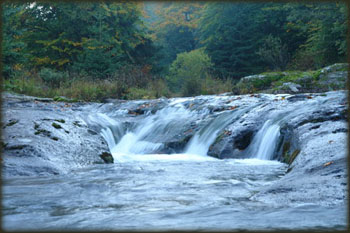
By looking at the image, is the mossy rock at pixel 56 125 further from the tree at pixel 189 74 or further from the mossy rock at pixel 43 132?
the tree at pixel 189 74

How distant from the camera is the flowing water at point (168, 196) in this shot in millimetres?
2750

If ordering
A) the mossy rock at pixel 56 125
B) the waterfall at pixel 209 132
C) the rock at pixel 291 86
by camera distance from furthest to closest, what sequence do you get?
the rock at pixel 291 86 → the waterfall at pixel 209 132 → the mossy rock at pixel 56 125

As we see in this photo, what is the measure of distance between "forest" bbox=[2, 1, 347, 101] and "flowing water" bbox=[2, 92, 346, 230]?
9.97m

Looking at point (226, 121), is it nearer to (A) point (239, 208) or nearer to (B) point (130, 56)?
(A) point (239, 208)

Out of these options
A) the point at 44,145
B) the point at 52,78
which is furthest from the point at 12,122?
the point at 52,78

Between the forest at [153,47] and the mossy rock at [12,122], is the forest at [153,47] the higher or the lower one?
the higher one

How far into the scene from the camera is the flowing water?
9.02ft

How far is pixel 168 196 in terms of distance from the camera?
3.78 metres

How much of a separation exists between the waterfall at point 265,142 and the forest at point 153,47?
963 centimetres

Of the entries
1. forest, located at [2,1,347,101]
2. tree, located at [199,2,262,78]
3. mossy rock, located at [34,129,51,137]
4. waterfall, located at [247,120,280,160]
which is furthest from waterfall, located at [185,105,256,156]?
tree, located at [199,2,262,78]

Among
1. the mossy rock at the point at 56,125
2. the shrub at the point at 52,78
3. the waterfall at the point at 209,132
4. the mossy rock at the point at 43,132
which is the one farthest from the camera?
the shrub at the point at 52,78

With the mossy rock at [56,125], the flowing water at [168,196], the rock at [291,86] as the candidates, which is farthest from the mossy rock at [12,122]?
the rock at [291,86]

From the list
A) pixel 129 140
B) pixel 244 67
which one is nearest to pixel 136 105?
pixel 129 140

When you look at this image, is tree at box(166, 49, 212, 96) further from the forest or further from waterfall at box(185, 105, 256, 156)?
waterfall at box(185, 105, 256, 156)
